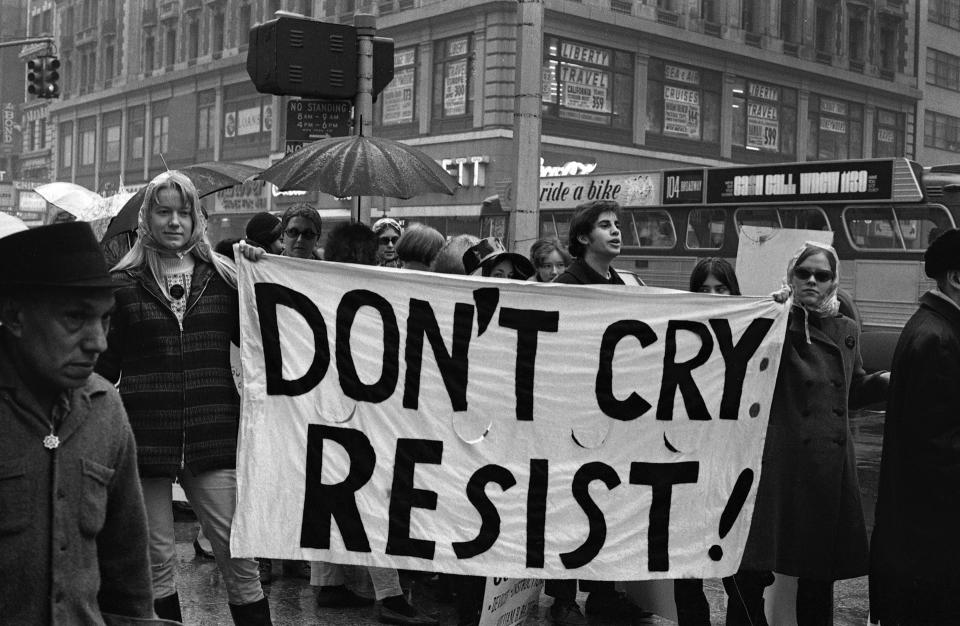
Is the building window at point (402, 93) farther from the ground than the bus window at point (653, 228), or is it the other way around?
the building window at point (402, 93)

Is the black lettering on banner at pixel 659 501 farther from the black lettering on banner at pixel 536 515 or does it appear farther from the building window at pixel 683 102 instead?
the building window at pixel 683 102

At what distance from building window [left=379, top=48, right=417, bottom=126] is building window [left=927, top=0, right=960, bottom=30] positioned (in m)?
23.7

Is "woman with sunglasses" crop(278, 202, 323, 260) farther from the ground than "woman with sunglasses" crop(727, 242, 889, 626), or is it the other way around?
"woman with sunglasses" crop(278, 202, 323, 260)

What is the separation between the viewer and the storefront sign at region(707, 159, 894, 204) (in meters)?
16.3

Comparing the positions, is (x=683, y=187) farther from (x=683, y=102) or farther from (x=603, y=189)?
(x=683, y=102)

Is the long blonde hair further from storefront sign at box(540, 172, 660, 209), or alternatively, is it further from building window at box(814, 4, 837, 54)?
building window at box(814, 4, 837, 54)

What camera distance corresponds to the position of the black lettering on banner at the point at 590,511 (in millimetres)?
4898

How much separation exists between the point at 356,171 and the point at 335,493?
3.25m

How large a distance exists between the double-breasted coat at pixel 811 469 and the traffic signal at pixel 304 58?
14.4 feet

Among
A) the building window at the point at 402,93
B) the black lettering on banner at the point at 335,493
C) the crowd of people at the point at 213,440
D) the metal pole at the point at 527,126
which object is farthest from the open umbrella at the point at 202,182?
the building window at the point at 402,93

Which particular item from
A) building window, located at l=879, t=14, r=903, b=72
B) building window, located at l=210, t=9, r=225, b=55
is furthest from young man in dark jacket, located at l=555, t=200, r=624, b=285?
building window, located at l=210, t=9, r=225, b=55

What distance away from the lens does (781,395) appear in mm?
5102

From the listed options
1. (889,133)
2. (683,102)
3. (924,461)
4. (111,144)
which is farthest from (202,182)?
(111,144)

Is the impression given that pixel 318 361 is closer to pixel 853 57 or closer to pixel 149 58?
pixel 853 57
